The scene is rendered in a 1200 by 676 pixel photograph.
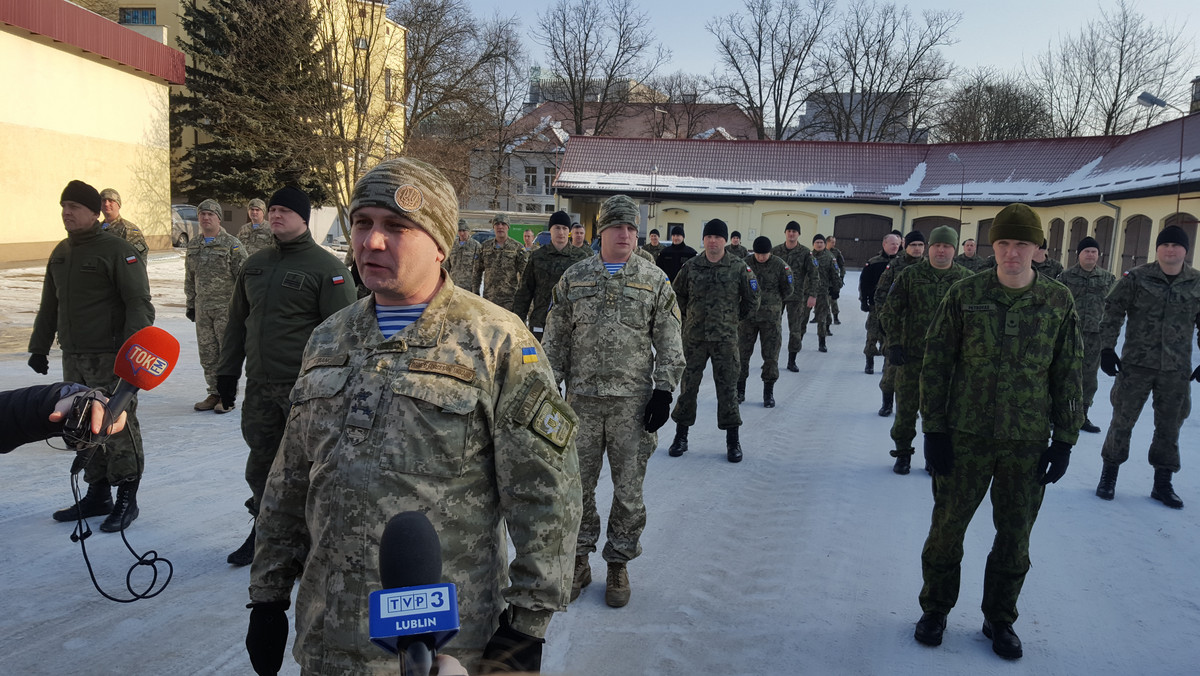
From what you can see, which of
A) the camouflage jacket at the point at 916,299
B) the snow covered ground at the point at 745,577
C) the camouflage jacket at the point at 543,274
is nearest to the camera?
the snow covered ground at the point at 745,577

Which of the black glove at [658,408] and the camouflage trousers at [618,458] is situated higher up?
the black glove at [658,408]

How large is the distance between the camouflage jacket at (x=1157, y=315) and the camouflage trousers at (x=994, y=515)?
337 centimetres

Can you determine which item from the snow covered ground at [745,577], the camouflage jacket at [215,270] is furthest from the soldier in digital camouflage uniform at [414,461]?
the camouflage jacket at [215,270]

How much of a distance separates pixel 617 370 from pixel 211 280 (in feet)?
20.3

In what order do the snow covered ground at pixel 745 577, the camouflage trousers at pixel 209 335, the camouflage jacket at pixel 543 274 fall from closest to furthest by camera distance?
1. the snow covered ground at pixel 745 577
2. the camouflage trousers at pixel 209 335
3. the camouflage jacket at pixel 543 274

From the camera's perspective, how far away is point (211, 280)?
28.6 feet

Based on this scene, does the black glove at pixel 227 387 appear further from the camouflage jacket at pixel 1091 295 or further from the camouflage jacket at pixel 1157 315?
the camouflage jacket at pixel 1091 295

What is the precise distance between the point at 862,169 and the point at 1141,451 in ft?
100

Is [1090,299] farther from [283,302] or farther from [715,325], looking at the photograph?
[283,302]

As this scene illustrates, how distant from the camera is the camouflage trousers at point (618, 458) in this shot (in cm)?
452

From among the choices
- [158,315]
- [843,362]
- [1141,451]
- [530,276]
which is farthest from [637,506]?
[158,315]

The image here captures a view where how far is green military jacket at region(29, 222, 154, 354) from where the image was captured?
521 centimetres

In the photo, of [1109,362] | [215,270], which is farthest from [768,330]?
[215,270]

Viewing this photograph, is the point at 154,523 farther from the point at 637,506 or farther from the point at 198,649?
the point at 637,506
